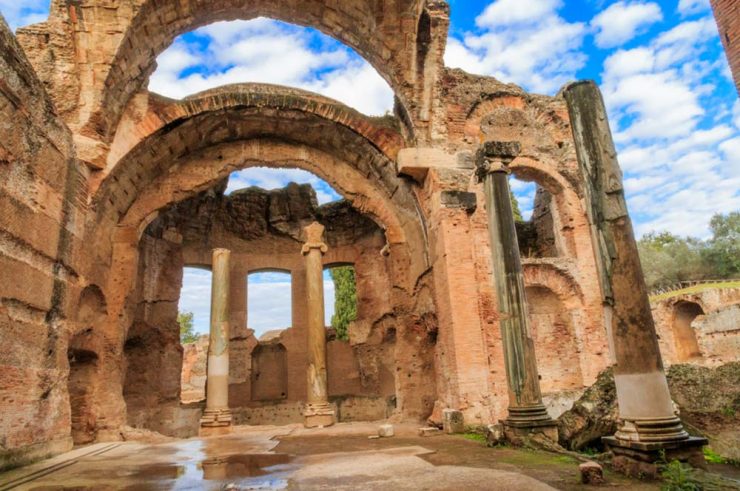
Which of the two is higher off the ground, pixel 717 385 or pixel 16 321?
pixel 16 321

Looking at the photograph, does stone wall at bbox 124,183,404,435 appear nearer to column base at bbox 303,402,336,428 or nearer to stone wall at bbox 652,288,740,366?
column base at bbox 303,402,336,428

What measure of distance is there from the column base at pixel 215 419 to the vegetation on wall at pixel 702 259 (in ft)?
91.0

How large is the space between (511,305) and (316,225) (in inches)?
278

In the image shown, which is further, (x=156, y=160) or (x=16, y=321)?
(x=156, y=160)

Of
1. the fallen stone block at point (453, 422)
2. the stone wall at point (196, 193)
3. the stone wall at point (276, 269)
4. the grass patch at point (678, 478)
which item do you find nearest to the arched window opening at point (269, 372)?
the stone wall at point (276, 269)

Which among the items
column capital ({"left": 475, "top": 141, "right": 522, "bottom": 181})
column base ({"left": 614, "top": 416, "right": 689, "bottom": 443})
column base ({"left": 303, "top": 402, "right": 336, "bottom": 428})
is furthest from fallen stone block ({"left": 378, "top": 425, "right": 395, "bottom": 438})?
column base ({"left": 614, "top": 416, "right": 689, "bottom": 443})

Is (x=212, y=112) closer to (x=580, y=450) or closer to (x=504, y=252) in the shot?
(x=504, y=252)

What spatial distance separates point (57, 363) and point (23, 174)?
2.77 m

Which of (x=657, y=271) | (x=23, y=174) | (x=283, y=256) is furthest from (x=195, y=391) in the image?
(x=657, y=271)

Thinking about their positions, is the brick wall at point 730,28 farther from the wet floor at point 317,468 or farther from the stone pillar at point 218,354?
the stone pillar at point 218,354

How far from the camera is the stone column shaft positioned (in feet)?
13.9

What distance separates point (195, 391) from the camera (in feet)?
76.0

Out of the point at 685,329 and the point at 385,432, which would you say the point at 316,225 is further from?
the point at 685,329

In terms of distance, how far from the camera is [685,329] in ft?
69.4
